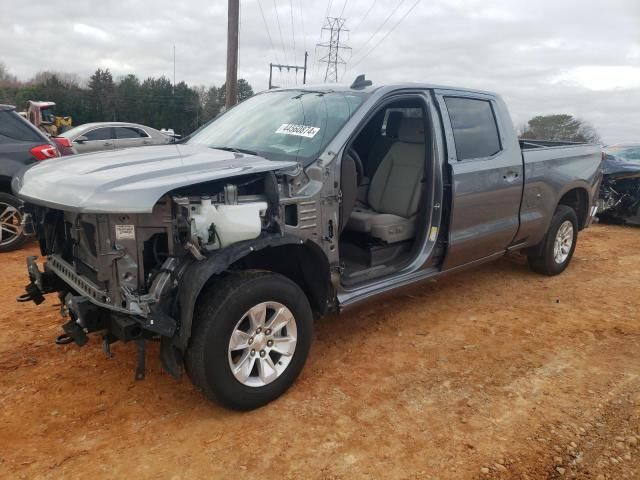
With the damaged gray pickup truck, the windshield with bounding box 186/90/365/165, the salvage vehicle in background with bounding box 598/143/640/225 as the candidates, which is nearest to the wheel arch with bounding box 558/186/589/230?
the damaged gray pickup truck

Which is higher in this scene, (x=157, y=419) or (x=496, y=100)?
(x=496, y=100)

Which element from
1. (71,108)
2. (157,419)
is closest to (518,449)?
(157,419)

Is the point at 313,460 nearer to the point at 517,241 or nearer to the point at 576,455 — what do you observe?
the point at 576,455

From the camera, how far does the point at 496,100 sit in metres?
4.93

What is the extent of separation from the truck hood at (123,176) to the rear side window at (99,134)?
360 inches

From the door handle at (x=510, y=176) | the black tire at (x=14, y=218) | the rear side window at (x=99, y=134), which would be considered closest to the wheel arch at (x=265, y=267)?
the door handle at (x=510, y=176)

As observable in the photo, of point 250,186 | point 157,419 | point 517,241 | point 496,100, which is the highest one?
point 496,100

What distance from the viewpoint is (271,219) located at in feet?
9.78

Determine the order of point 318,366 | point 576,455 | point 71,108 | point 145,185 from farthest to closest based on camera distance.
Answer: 1. point 71,108
2. point 318,366
3. point 576,455
4. point 145,185

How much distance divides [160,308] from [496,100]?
12.5ft

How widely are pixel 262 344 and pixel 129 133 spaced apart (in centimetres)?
1095

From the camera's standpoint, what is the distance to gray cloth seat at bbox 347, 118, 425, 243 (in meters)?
4.29

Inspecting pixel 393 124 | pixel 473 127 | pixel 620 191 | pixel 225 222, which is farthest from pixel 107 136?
pixel 620 191

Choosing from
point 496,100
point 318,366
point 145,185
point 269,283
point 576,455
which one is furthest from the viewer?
point 496,100
